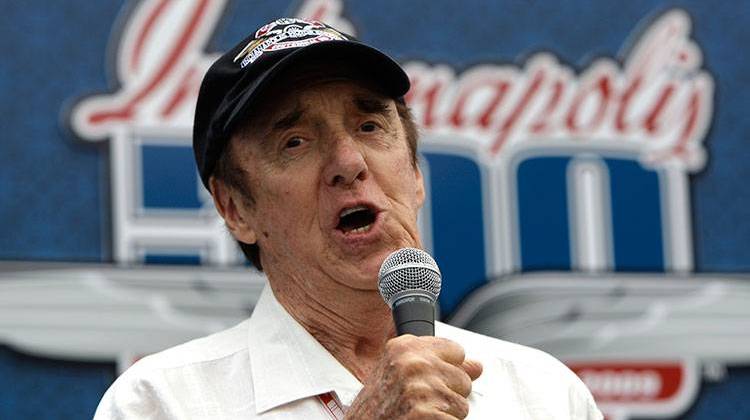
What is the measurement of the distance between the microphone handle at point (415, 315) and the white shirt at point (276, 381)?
244 millimetres

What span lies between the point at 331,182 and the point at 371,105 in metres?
0.13

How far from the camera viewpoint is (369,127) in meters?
1.59

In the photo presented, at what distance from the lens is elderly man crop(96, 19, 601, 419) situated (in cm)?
150

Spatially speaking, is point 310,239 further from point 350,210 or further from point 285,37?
point 285,37

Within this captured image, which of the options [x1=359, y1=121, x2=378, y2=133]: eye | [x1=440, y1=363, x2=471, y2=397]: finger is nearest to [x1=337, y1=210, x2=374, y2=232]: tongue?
[x1=359, y1=121, x2=378, y2=133]: eye

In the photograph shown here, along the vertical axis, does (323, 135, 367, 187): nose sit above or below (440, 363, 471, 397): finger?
above

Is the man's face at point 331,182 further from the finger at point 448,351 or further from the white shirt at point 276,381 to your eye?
the finger at point 448,351

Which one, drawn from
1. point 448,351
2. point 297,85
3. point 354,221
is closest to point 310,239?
point 354,221

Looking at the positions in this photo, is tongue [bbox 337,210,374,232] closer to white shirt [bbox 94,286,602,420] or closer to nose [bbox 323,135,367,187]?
nose [bbox 323,135,367,187]

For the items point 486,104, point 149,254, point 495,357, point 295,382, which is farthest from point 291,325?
point 486,104

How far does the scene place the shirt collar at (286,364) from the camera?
59.3 inches

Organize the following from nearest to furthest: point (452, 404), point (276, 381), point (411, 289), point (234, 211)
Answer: point (452, 404) < point (411, 289) < point (276, 381) < point (234, 211)

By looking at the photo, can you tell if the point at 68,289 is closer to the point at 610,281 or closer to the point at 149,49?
the point at 149,49

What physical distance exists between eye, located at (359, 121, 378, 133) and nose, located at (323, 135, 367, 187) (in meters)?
0.04
